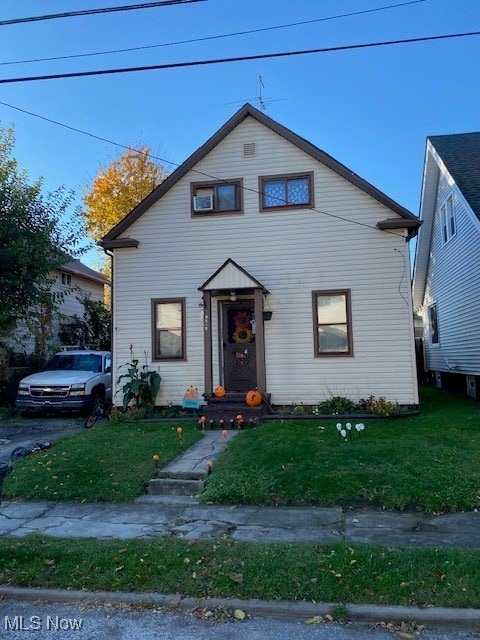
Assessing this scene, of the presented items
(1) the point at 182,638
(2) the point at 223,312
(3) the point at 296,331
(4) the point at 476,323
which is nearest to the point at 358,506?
(1) the point at 182,638

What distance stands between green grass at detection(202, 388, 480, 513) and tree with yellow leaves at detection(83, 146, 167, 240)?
813 inches

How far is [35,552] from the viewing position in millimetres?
4469

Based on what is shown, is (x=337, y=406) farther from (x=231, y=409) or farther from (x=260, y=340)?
(x=231, y=409)

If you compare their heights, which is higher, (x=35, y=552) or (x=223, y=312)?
(x=223, y=312)

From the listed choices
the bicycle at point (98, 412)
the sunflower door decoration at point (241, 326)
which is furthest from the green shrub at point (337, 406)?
the bicycle at point (98, 412)

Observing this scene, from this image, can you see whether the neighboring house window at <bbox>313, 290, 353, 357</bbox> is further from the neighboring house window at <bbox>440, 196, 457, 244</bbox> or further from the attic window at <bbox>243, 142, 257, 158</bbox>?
the neighboring house window at <bbox>440, 196, 457, 244</bbox>

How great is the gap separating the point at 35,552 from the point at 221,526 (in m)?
1.82

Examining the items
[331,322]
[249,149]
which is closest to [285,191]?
[249,149]

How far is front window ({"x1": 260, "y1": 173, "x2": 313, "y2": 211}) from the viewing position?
11906mm

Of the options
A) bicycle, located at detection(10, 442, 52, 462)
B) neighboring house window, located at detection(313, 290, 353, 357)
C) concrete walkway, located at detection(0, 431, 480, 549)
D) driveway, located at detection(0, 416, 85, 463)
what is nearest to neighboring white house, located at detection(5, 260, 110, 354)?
driveway, located at detection(0, 416, 85, 463)

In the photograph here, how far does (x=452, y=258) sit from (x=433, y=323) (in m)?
4.24

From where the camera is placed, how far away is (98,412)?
11664 mm

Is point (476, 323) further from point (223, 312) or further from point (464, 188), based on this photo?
point (223, 312)

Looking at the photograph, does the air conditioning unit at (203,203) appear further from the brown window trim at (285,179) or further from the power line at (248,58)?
the power line at (248,58)
